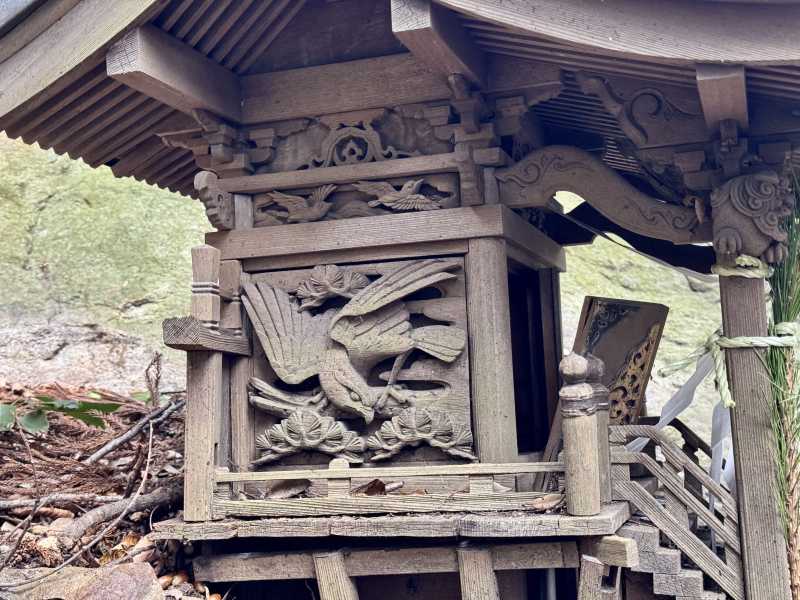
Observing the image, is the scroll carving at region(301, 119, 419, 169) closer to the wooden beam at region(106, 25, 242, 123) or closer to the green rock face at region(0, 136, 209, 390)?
the wooden beam at region(106, 25, 242, 123)

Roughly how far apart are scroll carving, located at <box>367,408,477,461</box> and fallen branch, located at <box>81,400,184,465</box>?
1913 mm

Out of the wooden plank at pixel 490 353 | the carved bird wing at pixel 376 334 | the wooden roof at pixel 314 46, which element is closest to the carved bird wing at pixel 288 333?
the carved bird wing at pixel 376 334

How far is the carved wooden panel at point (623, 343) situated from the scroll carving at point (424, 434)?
1.19 meters

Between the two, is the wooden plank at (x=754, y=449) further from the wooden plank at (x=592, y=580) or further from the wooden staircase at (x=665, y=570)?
the wooden plank at (x=592, y=580)

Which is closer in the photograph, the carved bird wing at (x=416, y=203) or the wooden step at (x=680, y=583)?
the wooden step at (x=680, y=583)

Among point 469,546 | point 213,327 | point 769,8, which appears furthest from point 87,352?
point 769,8

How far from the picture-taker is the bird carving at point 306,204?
510cm

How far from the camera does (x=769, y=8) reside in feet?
12.5

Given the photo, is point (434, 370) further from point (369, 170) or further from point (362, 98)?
point (362, 98)

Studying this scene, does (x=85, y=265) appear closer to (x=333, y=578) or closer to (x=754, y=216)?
(x=333, y=578)

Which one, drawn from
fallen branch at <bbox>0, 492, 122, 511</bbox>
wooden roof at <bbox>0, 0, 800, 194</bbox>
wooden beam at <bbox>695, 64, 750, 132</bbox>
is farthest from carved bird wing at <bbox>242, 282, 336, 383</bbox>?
wooden beam at <bbox>695, 64, 750, 132</bbox>

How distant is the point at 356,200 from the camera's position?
5.10 metres

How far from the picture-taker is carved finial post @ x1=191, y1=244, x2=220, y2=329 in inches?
187

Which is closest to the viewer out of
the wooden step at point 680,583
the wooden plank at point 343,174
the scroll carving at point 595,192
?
the wooden step at point 680,583
